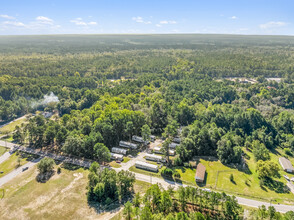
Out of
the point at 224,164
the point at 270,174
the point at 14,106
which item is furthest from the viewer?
the point at 14,106

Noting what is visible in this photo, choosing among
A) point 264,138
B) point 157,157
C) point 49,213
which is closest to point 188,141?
point 157,157

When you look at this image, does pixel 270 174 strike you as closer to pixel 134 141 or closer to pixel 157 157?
pixel 157 157

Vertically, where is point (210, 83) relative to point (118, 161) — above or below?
above

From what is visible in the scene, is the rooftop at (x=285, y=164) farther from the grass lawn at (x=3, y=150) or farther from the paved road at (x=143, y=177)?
the grass lawn at (x=3, y=150)

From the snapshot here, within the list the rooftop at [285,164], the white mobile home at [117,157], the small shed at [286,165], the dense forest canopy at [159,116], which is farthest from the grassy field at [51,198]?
the rooftop at [285,164]

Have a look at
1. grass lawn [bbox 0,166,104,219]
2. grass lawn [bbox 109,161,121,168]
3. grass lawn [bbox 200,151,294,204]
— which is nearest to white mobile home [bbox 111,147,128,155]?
grass lawn [bbox 109,161,121,168]

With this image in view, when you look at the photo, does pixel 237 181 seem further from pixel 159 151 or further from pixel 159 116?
pixel 159 116

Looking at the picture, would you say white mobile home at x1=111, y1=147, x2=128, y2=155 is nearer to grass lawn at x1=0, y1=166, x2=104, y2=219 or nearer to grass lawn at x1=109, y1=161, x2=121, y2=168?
grass lawn at x1=109, y1=161, x2=121, y2=168
